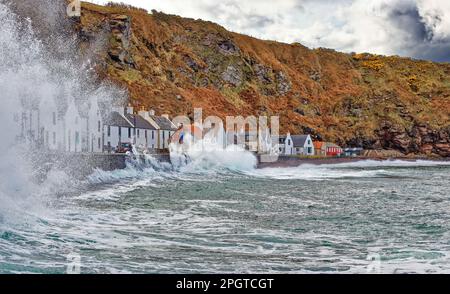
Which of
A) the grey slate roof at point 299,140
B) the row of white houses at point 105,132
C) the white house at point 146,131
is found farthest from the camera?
the grey slate roof at point 299,140

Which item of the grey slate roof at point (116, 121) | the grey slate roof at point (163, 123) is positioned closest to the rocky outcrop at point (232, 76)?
the grey slate roof at point (163, 123)

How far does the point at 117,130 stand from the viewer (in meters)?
62.3

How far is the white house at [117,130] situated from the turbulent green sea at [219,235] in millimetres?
35824

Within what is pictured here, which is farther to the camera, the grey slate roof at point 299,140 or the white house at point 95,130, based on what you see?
the grey slate roof at point 299,140

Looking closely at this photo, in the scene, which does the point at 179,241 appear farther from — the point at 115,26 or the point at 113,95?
the point at 115,26

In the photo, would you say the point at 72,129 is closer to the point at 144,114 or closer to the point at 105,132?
the point at 105,132

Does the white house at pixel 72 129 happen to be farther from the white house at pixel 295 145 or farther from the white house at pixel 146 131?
the white house at pixel 295 145

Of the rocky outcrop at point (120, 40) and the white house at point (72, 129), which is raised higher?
the rocky outcrop at point (120, 40)

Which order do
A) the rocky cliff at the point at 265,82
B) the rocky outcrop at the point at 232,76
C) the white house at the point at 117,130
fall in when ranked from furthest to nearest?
the rocky outcrop at the point at 232,76
the rocky cliff at the point at 265,82
the white house at the point at 117,130

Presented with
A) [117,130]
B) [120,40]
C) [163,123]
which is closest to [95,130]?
[117,130]

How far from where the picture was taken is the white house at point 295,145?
9262 centimetres

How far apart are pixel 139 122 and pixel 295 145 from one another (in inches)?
1306

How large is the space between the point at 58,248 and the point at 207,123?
7747 centimetres

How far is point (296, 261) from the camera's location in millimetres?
10547
